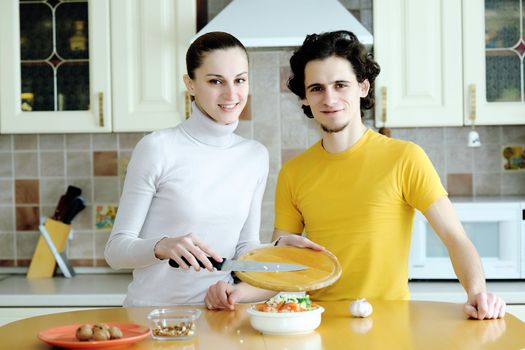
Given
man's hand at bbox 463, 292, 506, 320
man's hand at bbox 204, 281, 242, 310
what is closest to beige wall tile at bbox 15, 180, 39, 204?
man's hand at bbox 204, 281, 242, 310

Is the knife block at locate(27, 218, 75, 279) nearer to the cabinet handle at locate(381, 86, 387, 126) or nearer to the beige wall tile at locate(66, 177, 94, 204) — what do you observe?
the beige wall tile at locate(66, 177, 94, 204)

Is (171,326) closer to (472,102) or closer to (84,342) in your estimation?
(84,342)

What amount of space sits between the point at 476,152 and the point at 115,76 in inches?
63.7

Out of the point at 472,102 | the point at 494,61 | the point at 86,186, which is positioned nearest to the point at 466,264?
the point at 472,102

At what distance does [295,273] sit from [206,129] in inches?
20.9

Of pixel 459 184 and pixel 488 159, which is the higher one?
pixel 488 159

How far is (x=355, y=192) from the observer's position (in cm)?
218

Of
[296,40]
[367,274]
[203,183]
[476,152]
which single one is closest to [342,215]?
[367,274]

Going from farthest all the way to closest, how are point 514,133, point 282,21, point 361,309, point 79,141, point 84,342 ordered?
point 79,141, point 514,133, point 282,21, point 361,309, point 84,342

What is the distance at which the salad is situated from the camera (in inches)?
68.4

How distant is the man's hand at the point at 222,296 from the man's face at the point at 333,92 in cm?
53

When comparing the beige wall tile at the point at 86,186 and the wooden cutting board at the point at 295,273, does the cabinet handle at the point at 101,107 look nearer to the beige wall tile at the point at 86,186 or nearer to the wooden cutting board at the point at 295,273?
the beige wall tile at the point at 86,186

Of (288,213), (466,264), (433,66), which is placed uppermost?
(433,66)

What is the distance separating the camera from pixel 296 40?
3.01 meters
